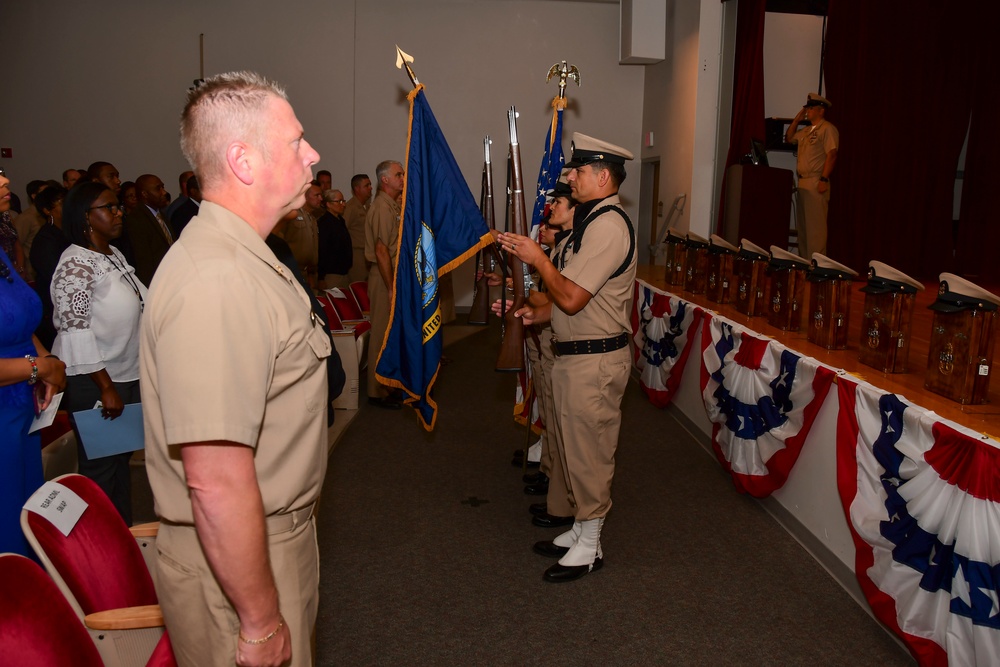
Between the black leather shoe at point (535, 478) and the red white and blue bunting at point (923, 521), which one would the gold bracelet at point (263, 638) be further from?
the black leather shoe at point (535, 478)

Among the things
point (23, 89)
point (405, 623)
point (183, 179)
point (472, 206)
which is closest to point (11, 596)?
point (405, 623)

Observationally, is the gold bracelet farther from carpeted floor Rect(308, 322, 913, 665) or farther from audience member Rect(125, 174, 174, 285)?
audience member Rect(125, 174, 174, 285)

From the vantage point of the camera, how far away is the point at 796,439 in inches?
121

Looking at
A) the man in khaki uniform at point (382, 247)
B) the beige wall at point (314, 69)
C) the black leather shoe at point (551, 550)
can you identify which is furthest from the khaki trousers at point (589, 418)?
the beige wall at point (314, 69)

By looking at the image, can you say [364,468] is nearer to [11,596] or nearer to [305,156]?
[11,596]

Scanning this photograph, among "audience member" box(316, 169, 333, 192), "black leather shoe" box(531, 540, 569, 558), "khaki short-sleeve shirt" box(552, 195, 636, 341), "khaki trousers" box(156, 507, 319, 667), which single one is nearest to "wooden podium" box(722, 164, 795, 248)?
"khaki short-sleeve shirt" box(552, 195, 636, 341)

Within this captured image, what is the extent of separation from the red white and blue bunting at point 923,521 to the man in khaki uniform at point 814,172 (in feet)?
13.8

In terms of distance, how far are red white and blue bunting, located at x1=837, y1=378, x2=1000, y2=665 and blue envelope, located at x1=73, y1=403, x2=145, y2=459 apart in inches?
98.8

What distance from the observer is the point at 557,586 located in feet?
9.16

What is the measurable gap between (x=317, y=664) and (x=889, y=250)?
316 inches

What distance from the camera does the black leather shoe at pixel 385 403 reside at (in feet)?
17.2

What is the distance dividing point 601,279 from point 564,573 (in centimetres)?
115

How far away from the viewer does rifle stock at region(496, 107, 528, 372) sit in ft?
9.88

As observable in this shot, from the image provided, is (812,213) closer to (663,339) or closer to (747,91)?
(747,91)
